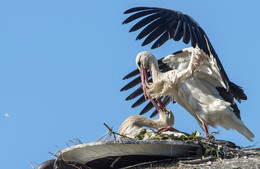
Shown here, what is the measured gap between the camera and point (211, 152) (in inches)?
192

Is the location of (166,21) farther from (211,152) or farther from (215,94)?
(211,152)

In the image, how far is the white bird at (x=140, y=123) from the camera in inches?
239

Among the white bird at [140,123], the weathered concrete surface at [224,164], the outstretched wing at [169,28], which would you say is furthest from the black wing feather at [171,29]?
the weathered concrete surface at [224,164]

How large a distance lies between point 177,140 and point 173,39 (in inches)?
77.9

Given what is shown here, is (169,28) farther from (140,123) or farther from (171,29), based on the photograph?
(140,123)

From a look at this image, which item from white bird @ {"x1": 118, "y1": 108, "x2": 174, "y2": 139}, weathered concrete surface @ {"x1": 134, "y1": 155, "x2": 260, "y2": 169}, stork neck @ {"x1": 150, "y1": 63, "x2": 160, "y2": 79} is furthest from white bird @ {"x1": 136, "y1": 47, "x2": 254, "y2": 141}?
weathered concrete surface @ {"x1": 134, "y1": 155, "x2": 260, "y2": 169}

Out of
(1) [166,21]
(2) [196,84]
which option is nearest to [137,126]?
(2) [196,84]

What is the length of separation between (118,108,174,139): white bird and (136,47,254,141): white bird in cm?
36

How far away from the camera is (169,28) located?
693 cm

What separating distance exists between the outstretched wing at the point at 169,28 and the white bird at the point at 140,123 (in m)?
0.84

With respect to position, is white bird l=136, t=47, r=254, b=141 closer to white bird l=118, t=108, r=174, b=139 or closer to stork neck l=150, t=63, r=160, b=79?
stork neck l=150, t=63, r=160, b=79

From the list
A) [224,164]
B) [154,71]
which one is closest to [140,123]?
[154,71]

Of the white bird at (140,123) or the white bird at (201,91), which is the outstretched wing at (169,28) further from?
Answer: the white bird at (140,123)

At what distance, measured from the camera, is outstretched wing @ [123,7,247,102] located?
264 inches
